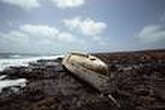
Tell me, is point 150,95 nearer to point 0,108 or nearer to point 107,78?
point 107,78

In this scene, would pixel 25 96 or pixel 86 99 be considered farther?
pixel 25 96

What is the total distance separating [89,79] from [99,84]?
42.5 inches

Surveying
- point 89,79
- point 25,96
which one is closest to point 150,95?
point 89,79

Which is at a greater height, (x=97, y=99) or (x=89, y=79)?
(x=89, y=79)

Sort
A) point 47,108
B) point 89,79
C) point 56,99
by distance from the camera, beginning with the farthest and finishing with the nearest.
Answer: point 89,79
point 56,99
point 47,108

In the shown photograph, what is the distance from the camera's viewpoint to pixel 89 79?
8.20m

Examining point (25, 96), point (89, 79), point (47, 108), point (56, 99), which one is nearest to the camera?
point (47, 108)

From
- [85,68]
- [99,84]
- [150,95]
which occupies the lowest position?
[150,95]

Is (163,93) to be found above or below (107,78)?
below

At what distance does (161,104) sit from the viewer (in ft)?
19.0

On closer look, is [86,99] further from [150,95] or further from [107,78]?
[150,95]

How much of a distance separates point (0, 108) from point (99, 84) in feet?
16.2

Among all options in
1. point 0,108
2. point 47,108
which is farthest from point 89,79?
point 0,108

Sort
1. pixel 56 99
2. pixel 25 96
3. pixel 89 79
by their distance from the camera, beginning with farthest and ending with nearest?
pixel 89 79, pixel 25 96, pixel 56 99
